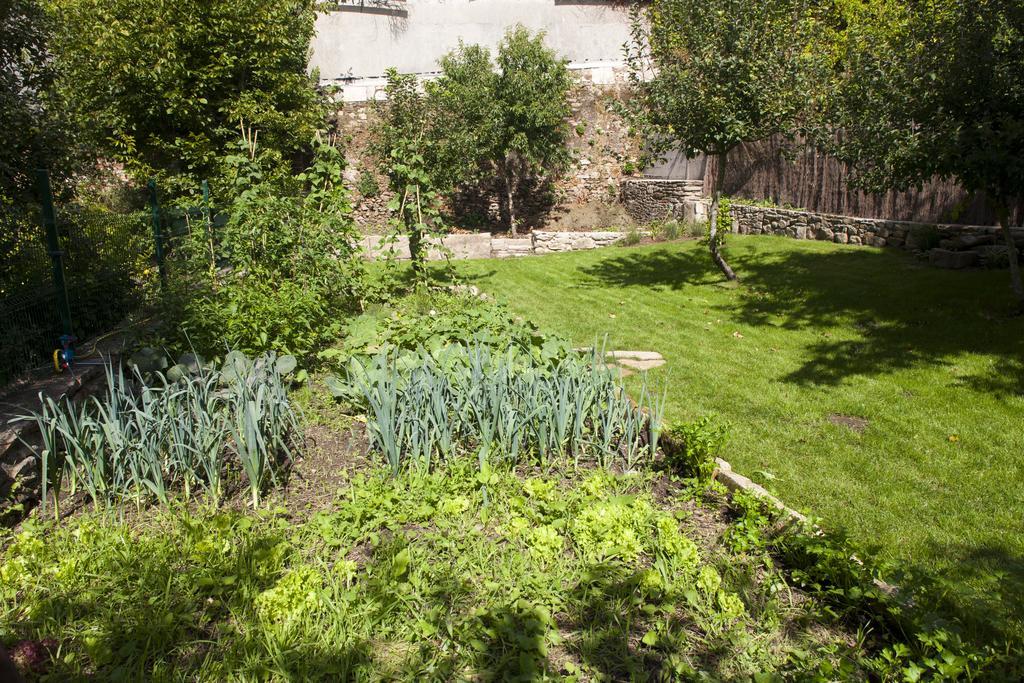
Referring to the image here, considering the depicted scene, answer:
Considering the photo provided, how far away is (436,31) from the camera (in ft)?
68.1

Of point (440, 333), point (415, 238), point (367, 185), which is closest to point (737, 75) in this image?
point (415, 238)

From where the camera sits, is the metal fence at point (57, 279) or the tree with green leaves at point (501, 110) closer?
the metal fence at point (57, 279)

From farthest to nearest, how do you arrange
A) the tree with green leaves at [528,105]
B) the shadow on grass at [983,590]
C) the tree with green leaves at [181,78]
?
the tree with green leaves at [528,105], the tree with green leaves at [181,78], the shadow on grass at [983,590]

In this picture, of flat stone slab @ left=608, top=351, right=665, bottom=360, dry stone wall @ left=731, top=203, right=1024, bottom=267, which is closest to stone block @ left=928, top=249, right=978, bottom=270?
dry stone wall @ left=731, top=203, right=1024, bottom=267

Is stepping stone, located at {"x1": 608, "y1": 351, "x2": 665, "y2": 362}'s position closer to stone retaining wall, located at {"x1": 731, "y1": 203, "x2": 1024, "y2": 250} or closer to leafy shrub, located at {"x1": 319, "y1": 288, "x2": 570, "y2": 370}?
leafy shrub, located at {"x1": 319, "y1": 288, "x2": 570, "y2": 370}

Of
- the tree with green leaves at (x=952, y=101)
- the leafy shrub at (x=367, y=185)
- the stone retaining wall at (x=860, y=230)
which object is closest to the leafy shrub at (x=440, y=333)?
the tree with green leaves at (x=952, y=101)

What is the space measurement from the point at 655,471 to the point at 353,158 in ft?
53.5

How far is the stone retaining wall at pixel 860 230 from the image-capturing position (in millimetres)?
9867

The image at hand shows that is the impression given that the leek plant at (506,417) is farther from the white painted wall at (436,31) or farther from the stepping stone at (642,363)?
the white painted wall at (436,31)

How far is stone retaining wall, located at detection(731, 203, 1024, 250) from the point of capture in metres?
9.87

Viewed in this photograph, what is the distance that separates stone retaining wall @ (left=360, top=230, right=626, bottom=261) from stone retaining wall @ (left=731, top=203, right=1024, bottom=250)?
9.54 ft

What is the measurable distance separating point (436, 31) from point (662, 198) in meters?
9.72

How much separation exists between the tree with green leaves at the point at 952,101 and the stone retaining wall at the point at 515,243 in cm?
732

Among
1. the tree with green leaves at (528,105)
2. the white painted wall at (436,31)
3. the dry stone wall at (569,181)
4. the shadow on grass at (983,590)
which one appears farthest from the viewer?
the white painted wall at (436,31)
